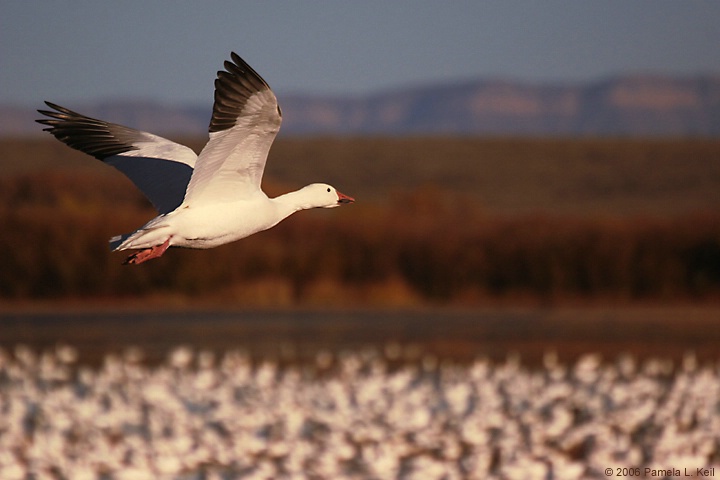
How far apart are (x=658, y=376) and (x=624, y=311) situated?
6.35 metres

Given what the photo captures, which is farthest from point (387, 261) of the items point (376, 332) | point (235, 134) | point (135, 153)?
point (235, 134)

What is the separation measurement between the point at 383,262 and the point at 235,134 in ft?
67.3

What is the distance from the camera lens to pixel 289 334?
2464 cm

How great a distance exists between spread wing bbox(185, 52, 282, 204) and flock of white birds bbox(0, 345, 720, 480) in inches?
266

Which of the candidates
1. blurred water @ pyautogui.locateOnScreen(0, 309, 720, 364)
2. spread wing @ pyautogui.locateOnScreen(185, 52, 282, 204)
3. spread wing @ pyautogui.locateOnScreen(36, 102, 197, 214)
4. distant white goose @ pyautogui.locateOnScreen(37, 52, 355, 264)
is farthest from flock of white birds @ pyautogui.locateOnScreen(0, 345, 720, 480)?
spread wing @ pyautogui.locateOnScreen(185, 52, 282, 204)

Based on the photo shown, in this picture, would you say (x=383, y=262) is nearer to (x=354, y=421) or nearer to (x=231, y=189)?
(x=354, y=421)

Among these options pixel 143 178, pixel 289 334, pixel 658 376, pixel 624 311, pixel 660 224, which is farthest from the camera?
pixel 660 224

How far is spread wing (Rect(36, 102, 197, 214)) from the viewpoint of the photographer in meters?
8.62

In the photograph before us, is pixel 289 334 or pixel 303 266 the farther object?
pixel 303 266

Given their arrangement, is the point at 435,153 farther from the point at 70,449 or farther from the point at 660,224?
the point at 70,449

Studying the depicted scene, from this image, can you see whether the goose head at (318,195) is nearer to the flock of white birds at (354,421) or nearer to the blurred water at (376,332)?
the flock of white birds at (354,421)

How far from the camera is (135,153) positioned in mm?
8750

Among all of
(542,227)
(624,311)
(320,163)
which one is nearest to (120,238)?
(624,311)

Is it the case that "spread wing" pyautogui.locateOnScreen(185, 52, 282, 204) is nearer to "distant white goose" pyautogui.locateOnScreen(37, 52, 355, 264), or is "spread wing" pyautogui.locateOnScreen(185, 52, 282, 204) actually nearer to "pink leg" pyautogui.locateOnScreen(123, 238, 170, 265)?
"distant white goose" pyautogui.locateOnScreen(37, 52, 355, 264)
